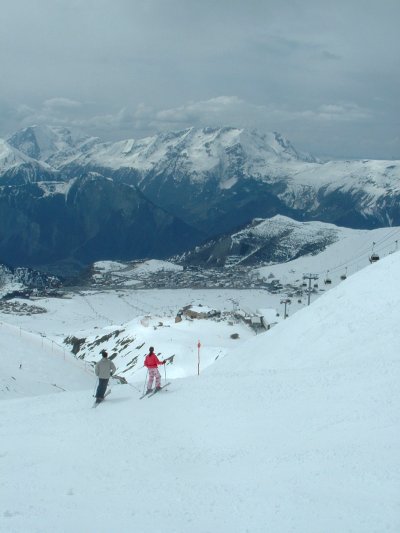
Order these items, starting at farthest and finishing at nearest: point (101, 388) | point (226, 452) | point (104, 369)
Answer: point (104, 369), point (101, 388), point (226, 452)

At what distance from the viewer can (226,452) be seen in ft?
41.9

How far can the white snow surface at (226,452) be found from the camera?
983 centimetres

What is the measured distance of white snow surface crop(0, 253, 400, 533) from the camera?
9.83m

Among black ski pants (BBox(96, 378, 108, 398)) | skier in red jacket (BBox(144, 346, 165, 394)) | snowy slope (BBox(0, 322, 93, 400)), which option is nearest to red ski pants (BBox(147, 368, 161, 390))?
skier in red jacket (BBox(144, 346, 165, 394))

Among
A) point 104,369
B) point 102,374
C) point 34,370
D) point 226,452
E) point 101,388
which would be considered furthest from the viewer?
point 34,370

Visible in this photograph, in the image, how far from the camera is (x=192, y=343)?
203ft

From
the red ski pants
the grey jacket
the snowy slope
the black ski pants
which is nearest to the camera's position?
the black ski pants

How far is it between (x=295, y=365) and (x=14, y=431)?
1051cm

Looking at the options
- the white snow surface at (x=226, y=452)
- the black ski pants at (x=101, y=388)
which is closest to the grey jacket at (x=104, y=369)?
the black ski pants at (x=101, y=388)

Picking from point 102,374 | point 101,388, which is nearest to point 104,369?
point 102,374

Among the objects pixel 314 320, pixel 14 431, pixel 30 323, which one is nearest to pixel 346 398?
pixel 14 431

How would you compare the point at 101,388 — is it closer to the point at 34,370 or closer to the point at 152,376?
the point at 152,376

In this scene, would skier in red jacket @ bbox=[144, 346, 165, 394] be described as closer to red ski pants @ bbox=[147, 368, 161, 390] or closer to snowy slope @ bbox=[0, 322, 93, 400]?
red ski pants @ bbox=[147, 368, 161, 390]

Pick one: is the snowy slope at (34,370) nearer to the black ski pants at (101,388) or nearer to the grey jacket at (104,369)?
the grey jacket at (104,369)
